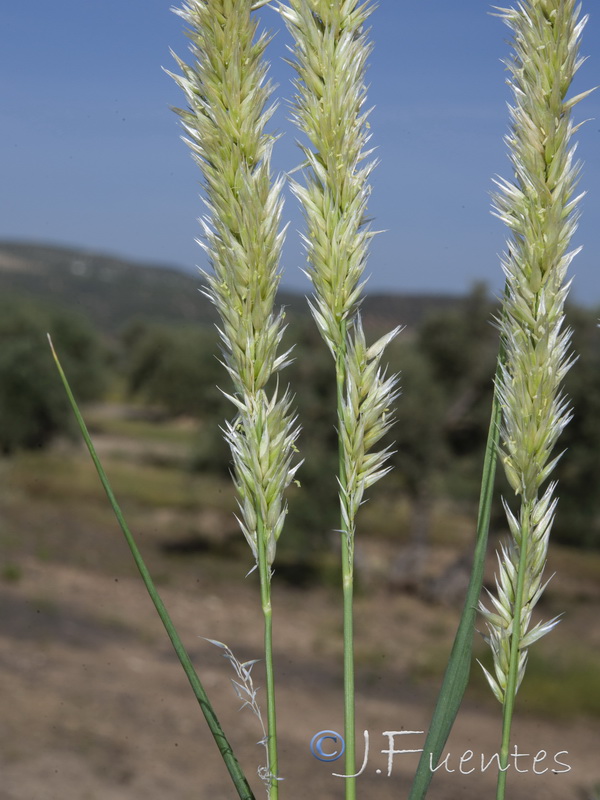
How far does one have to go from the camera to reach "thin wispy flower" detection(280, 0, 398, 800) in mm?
1024

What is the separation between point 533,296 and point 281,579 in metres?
22.7

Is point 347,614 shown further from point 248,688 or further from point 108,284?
point 108,284

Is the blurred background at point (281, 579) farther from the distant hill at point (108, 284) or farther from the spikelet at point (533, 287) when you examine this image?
the distant hill at point (108, 284)

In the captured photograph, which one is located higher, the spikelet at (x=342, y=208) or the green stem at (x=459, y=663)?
the spikelet at (x=342, y=208)

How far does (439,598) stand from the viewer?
2180cm

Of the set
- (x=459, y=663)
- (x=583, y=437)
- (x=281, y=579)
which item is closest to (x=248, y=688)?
(x=459, y=663)

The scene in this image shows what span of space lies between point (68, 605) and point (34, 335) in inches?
694

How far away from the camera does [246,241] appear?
1.02m

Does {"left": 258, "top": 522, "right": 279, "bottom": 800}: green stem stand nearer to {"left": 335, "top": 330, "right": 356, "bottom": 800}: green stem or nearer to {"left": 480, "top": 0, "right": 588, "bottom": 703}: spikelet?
{"left": 335, "top": 330, "right": 356, "bottom": 800}: green stem

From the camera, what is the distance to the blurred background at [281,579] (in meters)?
10.4

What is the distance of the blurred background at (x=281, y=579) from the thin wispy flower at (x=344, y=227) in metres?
3.15

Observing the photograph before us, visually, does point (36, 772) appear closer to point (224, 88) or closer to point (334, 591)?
point (224, 88)

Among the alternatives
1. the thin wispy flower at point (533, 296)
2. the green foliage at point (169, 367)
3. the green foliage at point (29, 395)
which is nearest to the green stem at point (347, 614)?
the thin wispy flower at point (533, 296)

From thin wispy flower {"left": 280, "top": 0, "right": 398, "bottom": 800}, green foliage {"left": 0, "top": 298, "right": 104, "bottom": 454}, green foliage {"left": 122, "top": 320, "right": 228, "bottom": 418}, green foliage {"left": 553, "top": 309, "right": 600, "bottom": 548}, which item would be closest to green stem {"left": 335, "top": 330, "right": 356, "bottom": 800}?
thin wispy flower {"left": 280, "top": 0, "right": 398, "bottom": 800}
